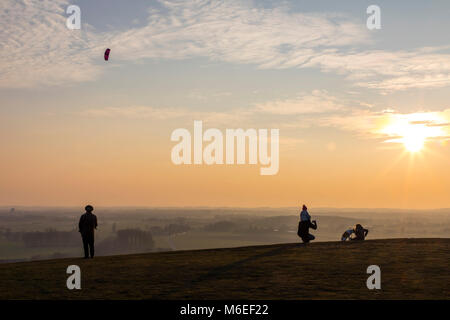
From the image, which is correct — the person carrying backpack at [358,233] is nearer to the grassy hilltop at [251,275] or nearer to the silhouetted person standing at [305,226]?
the silhouetted person standing at [305,226]

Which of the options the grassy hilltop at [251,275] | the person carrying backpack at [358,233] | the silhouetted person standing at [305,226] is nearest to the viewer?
the grassy hilltop at [251,275]

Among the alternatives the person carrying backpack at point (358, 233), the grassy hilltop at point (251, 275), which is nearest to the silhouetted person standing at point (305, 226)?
the grassy hilltop at point (251, 275)

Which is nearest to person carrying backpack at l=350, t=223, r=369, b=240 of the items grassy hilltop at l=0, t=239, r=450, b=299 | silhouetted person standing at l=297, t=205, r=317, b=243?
silhouetted person standing at l=297, t=205, r=317, b=243

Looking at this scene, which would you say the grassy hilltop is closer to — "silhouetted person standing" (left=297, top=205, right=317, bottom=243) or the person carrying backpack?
"silhouetted person standing" (left=297, top=205, right=317, bottom=243)

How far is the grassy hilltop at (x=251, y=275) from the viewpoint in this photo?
1588 centimetres

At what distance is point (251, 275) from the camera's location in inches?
747

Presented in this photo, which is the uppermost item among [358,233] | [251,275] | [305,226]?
[305,226]

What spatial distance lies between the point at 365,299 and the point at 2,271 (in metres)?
16.5

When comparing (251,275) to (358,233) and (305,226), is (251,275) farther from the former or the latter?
(358,233)

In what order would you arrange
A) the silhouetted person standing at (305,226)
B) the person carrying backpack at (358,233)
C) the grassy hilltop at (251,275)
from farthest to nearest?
the person carrying backpack at (358,233) < the silhouetted person standing at (305,226) < the grassy hilltop at (251,275)

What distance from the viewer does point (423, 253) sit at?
2417 cm

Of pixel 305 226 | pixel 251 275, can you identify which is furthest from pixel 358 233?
pixel 251 275

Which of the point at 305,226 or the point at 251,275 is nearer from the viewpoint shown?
the point at 251,275
